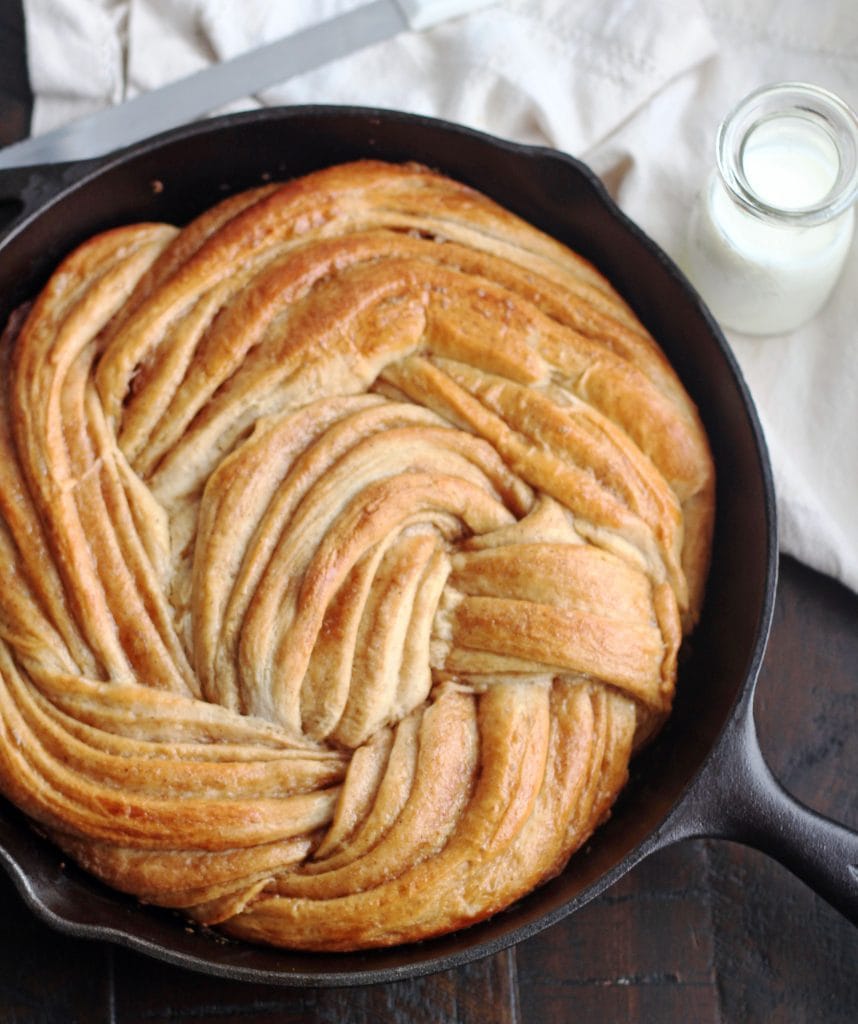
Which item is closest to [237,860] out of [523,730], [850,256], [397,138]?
[523,730]

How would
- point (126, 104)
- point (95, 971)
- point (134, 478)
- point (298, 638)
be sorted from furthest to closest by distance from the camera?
1. point (126, 104)
2. point (95, 971)
3. point (134, 478)
4. point (298, 638)

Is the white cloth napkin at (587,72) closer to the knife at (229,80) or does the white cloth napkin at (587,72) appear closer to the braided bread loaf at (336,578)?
the knife at (229,80)

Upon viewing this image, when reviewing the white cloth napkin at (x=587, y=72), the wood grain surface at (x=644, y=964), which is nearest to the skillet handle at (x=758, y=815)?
the wood grain surface at (x=644, y=964)

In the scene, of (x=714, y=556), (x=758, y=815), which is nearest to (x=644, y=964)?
(x=758, y=815)

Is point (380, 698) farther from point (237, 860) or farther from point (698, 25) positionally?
point (698, 25)

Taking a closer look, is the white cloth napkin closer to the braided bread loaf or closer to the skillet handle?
the braided bread loaf

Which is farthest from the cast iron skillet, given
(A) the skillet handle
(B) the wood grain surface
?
(B) the wood grain surface
